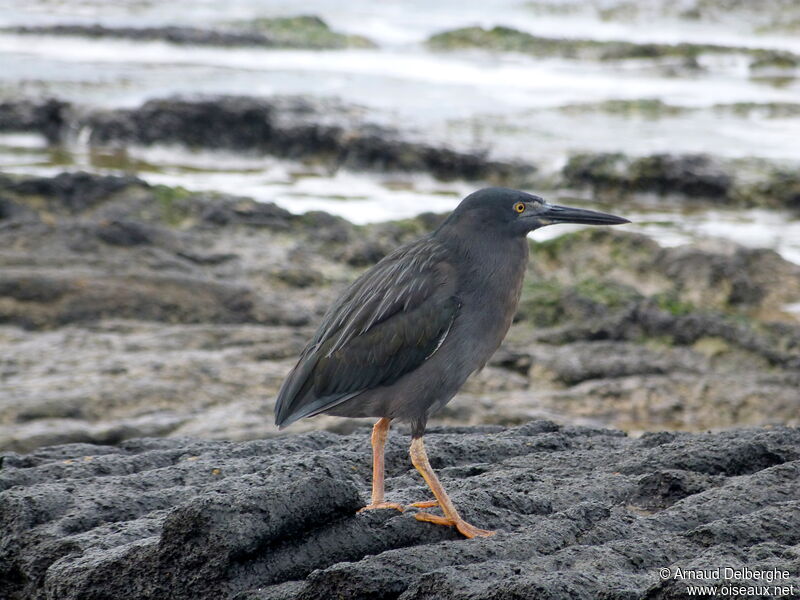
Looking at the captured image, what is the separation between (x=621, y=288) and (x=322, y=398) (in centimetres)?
588

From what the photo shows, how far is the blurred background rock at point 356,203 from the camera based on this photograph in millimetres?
7660

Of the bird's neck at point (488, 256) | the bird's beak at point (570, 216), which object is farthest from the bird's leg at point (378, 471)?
the bird's beak at point (570, 216)

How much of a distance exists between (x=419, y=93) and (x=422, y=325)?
2165cm

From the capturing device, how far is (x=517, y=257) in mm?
4320

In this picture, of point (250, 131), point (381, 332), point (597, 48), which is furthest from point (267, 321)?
point (597, 48)

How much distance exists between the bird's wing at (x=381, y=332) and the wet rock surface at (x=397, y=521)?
0.32m

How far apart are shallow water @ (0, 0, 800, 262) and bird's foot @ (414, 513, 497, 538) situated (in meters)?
9.37

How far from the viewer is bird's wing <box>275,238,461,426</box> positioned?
163 inches

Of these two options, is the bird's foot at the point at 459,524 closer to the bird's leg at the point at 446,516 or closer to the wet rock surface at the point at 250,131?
the bird's leg at the point at 446,516

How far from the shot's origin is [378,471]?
414 cm

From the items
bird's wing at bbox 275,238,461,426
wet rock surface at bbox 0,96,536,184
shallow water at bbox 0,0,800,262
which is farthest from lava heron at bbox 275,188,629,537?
wet rock surface at bbox 0,96,536,184

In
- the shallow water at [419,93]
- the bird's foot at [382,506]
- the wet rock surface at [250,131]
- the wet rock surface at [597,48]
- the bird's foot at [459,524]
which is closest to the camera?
the bird's foot at [459,524]

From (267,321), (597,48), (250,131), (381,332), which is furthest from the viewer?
(597,48)

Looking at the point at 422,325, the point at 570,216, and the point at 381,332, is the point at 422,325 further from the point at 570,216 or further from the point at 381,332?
the point at 570,216
